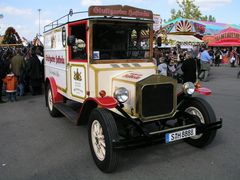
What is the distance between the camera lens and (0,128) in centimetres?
595

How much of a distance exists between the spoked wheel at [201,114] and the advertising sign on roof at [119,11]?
6.04 feet

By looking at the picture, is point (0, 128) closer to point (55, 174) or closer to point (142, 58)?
point (55, 174)

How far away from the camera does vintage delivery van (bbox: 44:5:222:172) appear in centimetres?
375

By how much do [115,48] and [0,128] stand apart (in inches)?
127

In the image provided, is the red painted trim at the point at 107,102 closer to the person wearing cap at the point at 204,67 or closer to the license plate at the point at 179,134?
the license plate at the point at 179,134

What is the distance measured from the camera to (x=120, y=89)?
12.6 ft

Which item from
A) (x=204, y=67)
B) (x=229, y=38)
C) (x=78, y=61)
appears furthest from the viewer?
(x=229, y=38)

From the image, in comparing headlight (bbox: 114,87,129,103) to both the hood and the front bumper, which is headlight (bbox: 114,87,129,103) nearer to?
the hood

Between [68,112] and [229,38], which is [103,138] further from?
[229,38]

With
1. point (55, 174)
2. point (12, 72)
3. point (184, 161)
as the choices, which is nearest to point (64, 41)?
point (55, 174)

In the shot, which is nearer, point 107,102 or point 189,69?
point 107,102

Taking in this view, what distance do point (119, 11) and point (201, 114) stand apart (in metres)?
2.30

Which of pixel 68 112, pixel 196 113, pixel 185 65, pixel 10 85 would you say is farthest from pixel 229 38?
pixel 68 112

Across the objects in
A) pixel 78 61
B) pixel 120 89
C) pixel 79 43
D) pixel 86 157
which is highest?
pixel 79 43
